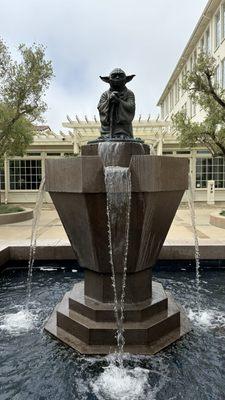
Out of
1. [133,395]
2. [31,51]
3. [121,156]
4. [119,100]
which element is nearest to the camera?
[133,395]

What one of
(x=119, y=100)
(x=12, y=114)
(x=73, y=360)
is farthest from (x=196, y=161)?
(x=73, y=360)

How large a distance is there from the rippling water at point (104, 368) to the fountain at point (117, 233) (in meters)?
0.18

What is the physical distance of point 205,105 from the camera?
11875 mm

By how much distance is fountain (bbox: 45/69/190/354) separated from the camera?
3555mm

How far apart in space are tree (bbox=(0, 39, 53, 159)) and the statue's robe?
28.4 feet

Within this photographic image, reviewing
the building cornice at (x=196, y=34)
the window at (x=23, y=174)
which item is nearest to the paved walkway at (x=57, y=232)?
the window at (x=23, y=174)

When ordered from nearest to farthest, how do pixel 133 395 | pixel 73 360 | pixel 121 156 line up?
1. pixel 133 395
2. pixel 73 360
3. pixel 121 156

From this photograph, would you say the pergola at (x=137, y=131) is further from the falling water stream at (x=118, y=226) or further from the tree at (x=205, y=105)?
the falling water stream at (x=118, y=226)

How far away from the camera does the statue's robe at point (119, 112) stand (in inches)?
168

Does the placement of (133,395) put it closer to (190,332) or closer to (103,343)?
(103,343)

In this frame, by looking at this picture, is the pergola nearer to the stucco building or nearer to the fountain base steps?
the stucco building

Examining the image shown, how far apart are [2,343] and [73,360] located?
943 mm

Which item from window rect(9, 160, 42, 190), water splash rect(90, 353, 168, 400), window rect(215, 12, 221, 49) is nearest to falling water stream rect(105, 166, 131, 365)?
water splash rect(90, 353, 168, 400)

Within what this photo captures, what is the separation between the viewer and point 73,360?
3461 millimetres
